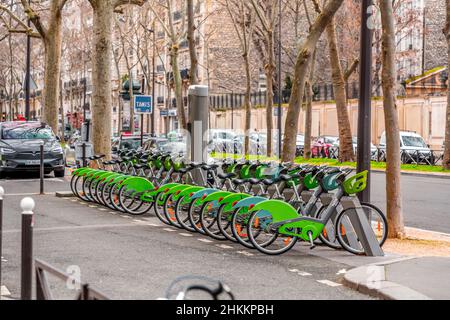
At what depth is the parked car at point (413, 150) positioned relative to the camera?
40119 millimetres

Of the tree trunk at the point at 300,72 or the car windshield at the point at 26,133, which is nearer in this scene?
the tree trunk at the point at 300,72

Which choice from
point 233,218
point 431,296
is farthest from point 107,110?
point 431,296

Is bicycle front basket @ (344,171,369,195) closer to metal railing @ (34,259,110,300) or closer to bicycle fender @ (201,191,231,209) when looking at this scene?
bicycle fender @ (201,191,231,209)

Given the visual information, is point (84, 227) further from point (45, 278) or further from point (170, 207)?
point (45, 278)

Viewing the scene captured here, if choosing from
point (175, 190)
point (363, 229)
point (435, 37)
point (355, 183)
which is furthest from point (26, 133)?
point (435, 37)

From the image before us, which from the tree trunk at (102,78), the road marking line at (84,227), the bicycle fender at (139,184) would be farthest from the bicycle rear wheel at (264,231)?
the tree trunk at (102,78)

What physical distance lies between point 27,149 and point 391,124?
15.6m

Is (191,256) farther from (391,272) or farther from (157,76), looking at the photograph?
(157,76)

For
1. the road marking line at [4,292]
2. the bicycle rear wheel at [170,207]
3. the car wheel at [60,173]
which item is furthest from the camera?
the car wheel at [60,173]

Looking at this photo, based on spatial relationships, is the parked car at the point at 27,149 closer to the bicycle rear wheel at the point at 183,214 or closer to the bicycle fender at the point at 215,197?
the bicycle rear wheel at the point at 183,214

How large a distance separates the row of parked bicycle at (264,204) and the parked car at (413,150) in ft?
84.1

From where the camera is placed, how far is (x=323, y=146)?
50.3m

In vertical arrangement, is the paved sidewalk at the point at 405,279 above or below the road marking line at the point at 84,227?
above

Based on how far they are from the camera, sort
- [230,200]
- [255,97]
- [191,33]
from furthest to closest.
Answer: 1. [255,97]
2. [191,33]
3. [230,200]
